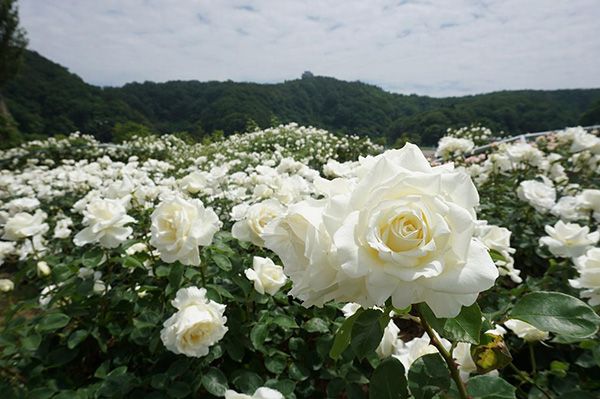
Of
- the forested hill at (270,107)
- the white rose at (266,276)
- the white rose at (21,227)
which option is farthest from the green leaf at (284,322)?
the forested hill at (270,107)

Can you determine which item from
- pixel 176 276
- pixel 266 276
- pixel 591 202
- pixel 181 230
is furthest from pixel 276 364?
pixel 591 202

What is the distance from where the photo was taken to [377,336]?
0.49 meters

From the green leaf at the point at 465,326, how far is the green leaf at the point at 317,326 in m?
0.76

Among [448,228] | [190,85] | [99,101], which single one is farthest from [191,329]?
[190,85]

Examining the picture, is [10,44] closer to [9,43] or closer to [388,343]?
[9,43]

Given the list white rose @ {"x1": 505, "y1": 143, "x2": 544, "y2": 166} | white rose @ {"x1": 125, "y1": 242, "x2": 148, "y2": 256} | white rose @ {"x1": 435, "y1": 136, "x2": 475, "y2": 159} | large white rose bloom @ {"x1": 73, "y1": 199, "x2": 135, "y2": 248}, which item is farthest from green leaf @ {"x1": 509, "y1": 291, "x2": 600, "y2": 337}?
white rose @ {"x1": 435, "y1": 136, "x2": 475, "y2": 159}

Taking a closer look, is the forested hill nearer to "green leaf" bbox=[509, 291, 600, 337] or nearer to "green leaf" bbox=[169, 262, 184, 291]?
"green leaf" bbox=[169, 262, 184, 291]

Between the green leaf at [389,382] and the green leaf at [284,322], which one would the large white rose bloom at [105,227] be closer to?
the green leaf at [284,322]

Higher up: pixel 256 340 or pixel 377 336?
pixel 377 336

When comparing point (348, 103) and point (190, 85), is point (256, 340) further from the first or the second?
point (190, 85)

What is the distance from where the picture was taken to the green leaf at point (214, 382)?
976mm

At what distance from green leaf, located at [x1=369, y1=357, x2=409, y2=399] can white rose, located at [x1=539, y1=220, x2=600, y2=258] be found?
1.06 m

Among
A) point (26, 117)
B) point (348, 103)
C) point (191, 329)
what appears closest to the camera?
point (191, 329)

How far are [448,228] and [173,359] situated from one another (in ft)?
3.82
